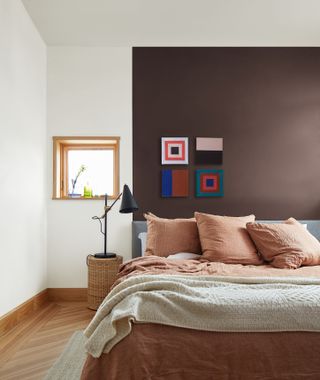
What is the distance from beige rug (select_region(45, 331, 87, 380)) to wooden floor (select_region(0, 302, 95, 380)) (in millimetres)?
49

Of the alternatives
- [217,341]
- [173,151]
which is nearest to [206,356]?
[217,341]

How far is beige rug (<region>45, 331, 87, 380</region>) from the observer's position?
2572 mm

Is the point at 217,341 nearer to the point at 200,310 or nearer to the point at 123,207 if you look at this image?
the point at 200,310

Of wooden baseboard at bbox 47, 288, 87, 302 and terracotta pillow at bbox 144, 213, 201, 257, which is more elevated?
terracotta pillow at bbox 144, 213, 201, 257

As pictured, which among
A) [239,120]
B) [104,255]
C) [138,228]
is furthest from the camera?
[239,120]

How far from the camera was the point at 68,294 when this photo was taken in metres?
4.72

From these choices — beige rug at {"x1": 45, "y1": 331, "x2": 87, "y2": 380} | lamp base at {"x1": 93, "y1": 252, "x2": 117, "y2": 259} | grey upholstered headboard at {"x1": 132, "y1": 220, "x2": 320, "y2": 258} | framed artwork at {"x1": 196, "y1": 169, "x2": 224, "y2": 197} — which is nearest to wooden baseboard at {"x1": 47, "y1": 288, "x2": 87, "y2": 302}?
lamp base at {"x1": 93, "y1": 252, "x2": 117, "y2": 259}

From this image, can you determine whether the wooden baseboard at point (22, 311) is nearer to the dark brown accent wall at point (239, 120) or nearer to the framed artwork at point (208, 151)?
the dark brown accent wall at point (239, 120)

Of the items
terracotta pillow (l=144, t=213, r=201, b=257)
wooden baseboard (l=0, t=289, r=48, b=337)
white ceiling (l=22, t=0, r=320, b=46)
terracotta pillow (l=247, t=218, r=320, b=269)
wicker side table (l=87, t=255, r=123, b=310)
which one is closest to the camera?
terracotta pillow (l=247, t=218, r=320, b=269)

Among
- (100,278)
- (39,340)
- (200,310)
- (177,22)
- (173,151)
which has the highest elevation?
(177,22)

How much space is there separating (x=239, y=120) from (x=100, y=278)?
238cm

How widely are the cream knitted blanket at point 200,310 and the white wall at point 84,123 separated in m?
2.82

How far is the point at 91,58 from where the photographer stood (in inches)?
192

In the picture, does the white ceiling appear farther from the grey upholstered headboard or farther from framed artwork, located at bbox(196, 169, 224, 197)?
the grey upholstered headboard
